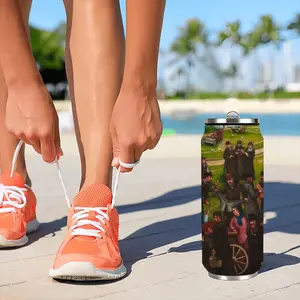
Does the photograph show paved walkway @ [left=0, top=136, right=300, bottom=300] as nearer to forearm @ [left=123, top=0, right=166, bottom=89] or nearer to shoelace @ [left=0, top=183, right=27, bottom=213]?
shoelace @ [left=0, top=183, right=27, bottom=213]

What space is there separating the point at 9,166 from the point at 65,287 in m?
0.56

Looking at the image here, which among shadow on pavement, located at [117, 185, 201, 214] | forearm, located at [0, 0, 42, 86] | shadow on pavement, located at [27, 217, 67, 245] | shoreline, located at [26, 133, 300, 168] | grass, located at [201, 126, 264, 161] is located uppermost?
forearm, located at [0, 0, 42, 86]

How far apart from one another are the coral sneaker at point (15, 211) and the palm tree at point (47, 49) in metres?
34.6

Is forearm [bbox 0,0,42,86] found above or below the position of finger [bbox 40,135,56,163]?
above

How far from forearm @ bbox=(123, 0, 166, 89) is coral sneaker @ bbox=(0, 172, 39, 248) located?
1.67 feet

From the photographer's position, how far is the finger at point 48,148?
1163mm

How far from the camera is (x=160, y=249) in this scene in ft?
4.45

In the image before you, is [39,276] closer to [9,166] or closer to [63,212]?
[9,166]

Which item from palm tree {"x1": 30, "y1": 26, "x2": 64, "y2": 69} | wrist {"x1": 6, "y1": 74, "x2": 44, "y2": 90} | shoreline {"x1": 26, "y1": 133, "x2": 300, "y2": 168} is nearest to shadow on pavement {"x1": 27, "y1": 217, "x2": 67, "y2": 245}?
wrist {"x1": 6, "y1": 74, "x2": 44, "y2": 90}

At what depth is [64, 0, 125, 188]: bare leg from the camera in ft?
4.19

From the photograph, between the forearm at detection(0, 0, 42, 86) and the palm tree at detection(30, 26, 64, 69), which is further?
the palm tree at detection(30, 26, 64, 69)

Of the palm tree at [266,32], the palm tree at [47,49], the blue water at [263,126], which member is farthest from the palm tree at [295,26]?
the blue water at [263,126]

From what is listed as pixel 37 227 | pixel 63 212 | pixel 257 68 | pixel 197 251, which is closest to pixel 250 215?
pixel 197 251

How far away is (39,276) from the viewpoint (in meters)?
1.15
